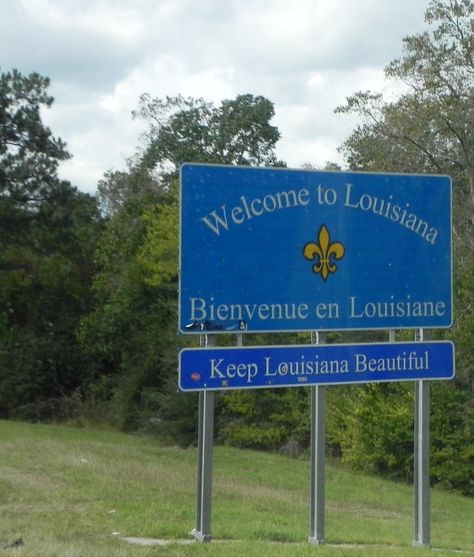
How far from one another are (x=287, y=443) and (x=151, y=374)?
8.75 m

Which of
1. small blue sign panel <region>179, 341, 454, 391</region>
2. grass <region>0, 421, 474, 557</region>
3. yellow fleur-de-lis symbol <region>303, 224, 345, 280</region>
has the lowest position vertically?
grass <region>0, 421, 474, 557</region>

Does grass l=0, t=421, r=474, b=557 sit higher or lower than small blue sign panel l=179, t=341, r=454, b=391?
lower

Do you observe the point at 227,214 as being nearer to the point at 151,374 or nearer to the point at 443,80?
the point at 443,80

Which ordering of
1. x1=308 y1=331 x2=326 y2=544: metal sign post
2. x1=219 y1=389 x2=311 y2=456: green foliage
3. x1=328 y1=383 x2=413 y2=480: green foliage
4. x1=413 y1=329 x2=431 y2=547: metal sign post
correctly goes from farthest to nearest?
x1=219 y1=389 x2=311 y2=456: green foliage < x1=328 y1=383 x2=413 y2=480: green foliage < x1=413 y1=329 x2=431 y2=547: metal sign post < x1=308 y1=331 x2=326 y2=544: metal sign post

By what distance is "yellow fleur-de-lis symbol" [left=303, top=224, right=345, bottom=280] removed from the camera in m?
10.4

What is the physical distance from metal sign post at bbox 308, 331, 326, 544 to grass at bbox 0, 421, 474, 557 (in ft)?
0.63

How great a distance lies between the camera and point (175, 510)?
39.4 feet

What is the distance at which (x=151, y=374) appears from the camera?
39.8 metres

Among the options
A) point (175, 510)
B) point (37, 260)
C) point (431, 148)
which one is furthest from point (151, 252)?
point (175, 510)

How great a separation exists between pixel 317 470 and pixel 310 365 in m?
1.11

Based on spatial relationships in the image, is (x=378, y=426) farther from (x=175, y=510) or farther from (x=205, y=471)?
(x=205, y=471)

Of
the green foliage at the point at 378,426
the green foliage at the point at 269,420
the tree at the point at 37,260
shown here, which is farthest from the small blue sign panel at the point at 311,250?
the tree at the point at 37,260

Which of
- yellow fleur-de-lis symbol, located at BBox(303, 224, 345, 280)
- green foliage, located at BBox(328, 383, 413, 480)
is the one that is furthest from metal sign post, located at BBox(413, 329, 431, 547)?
green foliage, located at BBox(328, 383, 413, 480)

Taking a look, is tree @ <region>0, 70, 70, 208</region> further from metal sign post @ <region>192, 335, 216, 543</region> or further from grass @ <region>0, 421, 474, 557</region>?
metal sign post @ <region>192, 335, 216, 543</region>
